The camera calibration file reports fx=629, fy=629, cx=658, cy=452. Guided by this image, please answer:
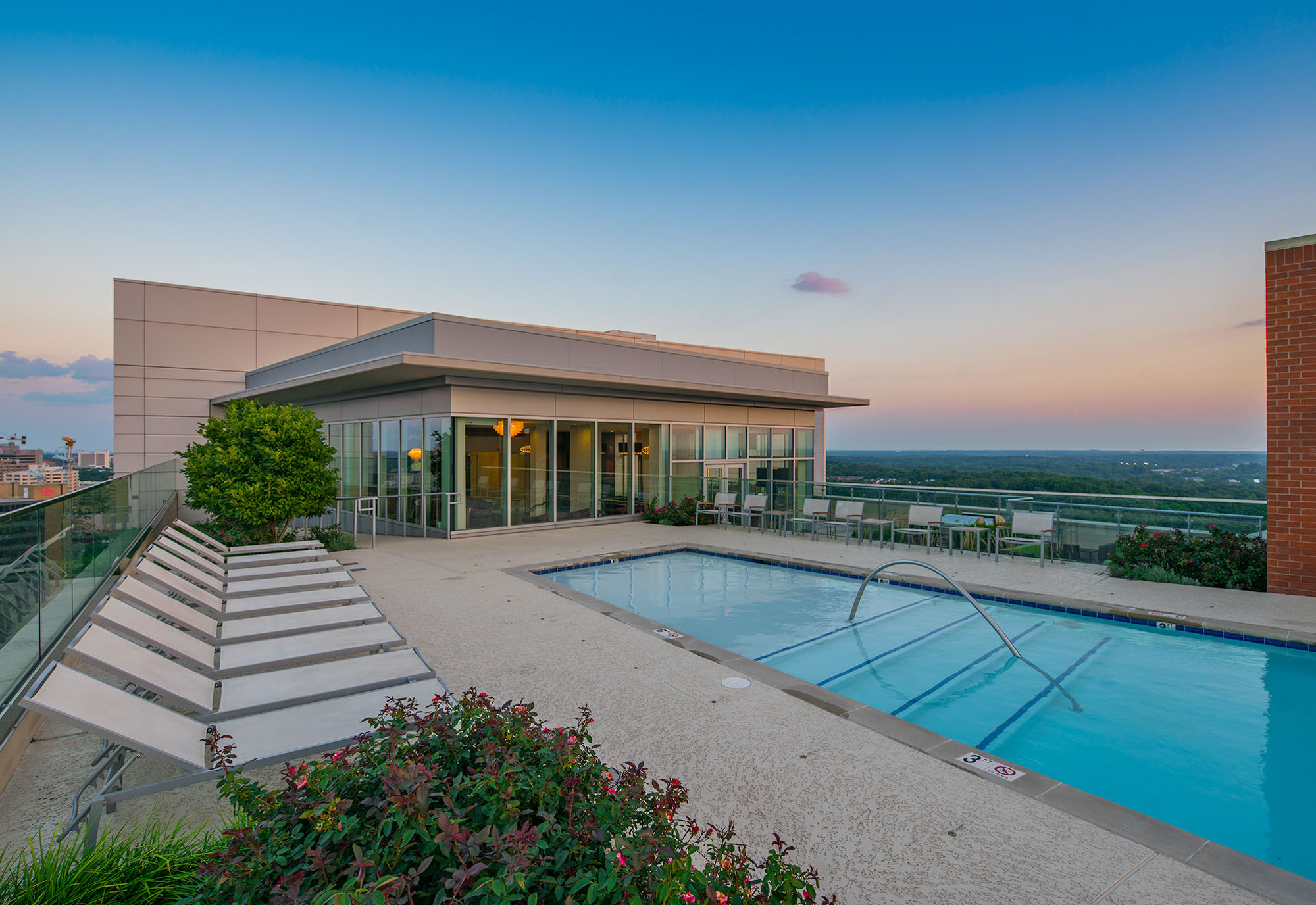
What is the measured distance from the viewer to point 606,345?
13656 mm

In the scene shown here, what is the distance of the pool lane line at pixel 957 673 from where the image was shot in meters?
4.82

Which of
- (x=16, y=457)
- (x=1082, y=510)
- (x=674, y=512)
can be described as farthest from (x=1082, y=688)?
(x=16, y=457)

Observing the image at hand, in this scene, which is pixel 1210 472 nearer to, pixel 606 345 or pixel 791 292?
pixel 606 345

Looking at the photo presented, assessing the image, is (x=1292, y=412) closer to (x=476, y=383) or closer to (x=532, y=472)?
(x=532, y=472)

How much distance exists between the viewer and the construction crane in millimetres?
11009

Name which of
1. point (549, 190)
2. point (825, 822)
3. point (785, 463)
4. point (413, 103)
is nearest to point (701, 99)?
point (549, 190)

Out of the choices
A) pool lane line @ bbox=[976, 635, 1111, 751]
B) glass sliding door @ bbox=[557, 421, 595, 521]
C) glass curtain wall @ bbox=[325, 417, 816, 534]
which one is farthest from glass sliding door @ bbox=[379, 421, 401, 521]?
pool lane line @ bbox=[976, 635, 1111, 751]

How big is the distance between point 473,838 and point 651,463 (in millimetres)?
13833

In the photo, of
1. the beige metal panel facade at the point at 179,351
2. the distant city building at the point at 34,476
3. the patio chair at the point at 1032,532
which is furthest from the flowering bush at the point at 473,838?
the beige metal panel facade at the point at 179,351

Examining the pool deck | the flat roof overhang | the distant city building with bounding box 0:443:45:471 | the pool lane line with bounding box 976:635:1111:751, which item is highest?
the flat roof overhang

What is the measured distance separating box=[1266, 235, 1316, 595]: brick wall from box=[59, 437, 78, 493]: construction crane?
625 inches

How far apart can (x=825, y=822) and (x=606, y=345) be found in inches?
Answer: 459

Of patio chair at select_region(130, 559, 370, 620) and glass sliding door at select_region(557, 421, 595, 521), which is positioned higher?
glass sliding door at select_region(557, 421, 595, 521)

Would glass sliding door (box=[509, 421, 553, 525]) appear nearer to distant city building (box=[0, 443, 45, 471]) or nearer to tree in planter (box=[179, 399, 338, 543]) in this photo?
tree in planter (box=[179, 399, 338, 543])
